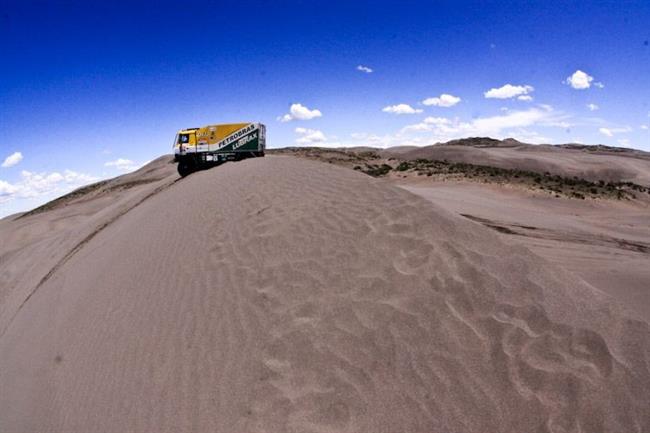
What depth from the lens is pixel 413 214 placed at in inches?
237

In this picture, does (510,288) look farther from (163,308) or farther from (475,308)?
(163,308)

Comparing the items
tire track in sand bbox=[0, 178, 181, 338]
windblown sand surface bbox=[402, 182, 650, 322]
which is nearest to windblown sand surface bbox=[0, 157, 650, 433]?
windblown sand surface bbox=[402, 182, 650, 322]

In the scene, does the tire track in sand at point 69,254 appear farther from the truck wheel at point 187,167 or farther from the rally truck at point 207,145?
the rally truck at point 207,145

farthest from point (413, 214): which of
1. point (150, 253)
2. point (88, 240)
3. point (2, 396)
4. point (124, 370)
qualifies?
point (88, 240)

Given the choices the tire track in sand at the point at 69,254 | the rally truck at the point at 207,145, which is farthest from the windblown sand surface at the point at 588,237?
the rally truck at the point at 207,145

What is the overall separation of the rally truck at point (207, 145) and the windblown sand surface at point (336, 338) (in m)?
12.3

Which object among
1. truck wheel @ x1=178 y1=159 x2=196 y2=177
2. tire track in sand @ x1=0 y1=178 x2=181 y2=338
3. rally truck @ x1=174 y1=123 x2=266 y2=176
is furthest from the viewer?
truck wheel @ x1=178 y1=159 x2=196 y2=177

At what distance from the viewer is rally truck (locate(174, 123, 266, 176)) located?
18844mm

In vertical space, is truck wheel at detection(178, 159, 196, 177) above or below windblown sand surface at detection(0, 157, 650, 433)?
above

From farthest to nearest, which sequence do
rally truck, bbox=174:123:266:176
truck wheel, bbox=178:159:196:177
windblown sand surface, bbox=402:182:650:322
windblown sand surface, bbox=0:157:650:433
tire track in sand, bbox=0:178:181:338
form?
truck wheel, bbox=178:159:196:177 → rally truck, bbox=174:123:266:176 → tire track in sand, bbox=0:178:181:338 → windblown sand surface, bbox=402:182:650:322 → windblown sand surface, bbox=0:157:650:433

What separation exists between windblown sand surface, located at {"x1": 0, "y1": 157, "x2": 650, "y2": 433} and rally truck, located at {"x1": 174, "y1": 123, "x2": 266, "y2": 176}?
12.3 m

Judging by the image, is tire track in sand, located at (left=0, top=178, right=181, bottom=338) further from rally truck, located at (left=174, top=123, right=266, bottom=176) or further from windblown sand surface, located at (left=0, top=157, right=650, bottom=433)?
rally truck, located at (left=174, top=123, right=266, bottom=176)

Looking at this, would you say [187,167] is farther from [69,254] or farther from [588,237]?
[588,237]

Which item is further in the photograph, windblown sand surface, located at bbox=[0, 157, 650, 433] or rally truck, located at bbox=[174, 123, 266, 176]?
rally truck, located at bbox=[174, 123, 266, 176]
